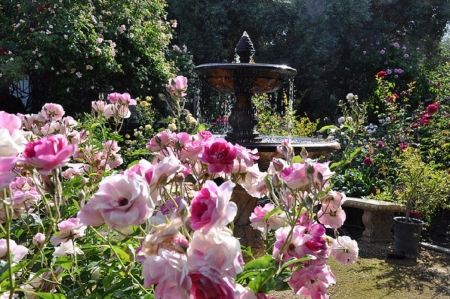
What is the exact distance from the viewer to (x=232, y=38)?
10.4m

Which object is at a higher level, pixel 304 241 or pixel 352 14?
pixel 352 14

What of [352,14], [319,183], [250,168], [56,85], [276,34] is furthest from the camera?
[276,34]

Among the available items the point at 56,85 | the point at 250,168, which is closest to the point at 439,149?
the point at 250,168

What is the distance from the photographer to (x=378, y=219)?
152 inches

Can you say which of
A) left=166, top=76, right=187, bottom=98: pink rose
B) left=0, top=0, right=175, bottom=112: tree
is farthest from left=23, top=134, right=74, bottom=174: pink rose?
left=0, top=0, right=175, bottom=112: tree

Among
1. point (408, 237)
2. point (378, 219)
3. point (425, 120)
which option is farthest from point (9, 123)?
point (425, 120)

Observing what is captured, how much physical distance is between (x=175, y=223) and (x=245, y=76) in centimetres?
252

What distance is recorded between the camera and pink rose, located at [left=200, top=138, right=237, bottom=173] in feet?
2.65

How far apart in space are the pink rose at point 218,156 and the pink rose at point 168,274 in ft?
0.88

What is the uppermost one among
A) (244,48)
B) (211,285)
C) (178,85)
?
(244,48)

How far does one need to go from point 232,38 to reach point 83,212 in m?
10.1

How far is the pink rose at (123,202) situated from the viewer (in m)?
0.56

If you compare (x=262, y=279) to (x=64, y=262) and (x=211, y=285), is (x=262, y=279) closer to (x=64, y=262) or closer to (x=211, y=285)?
(x=211, y=285)

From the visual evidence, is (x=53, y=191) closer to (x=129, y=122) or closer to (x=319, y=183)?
(x=319, y=183)
